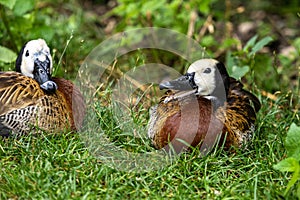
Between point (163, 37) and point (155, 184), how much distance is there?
3238 mm

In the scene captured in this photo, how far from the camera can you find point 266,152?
14.7ft

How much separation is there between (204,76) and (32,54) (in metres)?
1.35

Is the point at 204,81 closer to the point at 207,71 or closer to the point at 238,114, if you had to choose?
the point at 207,71

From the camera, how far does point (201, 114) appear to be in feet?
14.2

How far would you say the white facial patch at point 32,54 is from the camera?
4676 millimetres

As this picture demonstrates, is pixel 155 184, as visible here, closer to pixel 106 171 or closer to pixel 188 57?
pixel 106 171

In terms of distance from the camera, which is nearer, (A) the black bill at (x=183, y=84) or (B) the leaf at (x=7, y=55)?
(A) the black bill at (x=183, y=84)

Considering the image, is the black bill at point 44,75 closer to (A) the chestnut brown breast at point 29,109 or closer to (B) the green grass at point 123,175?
(A) the chestnut brown breast at point 29,109

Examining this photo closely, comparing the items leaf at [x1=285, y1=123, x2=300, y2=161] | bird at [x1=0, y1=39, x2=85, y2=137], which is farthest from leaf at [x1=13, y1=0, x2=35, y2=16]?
leaf at [x1=285, y1=123, x2=300, y2=161]

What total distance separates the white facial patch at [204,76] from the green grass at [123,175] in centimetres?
52

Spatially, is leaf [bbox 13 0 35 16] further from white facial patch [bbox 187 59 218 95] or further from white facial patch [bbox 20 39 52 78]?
white facial patch [bbox 187 59 218 95]

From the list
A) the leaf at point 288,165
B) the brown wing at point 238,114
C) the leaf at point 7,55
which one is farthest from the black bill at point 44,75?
the leaf at point 288,165

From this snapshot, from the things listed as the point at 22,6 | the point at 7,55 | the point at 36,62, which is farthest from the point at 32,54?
the point at 22,6

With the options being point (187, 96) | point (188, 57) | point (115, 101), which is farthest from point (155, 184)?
point (188, 57)
